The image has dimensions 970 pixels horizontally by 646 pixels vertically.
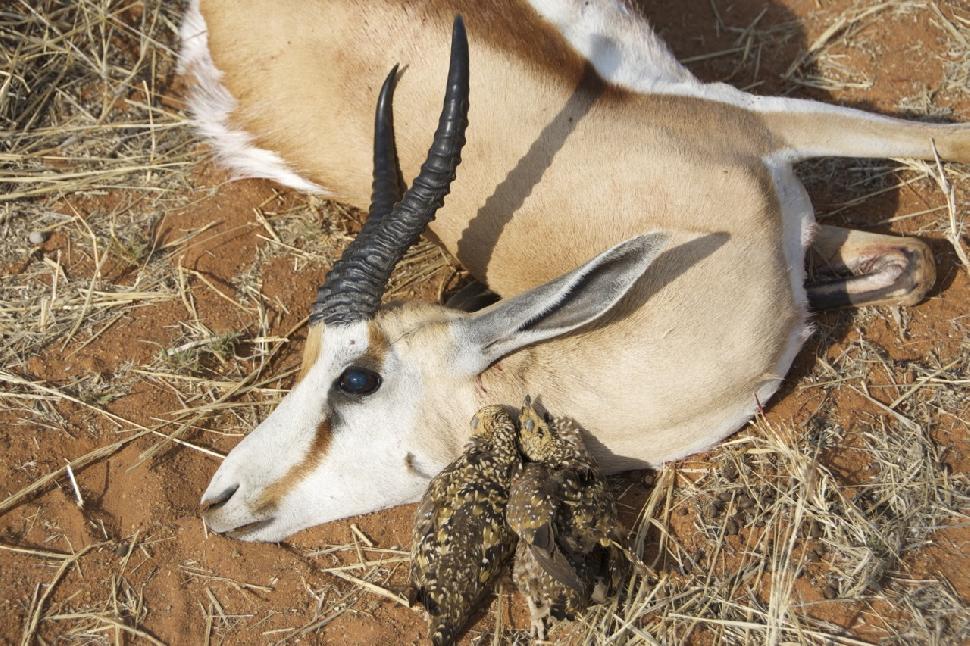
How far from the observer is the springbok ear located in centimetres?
279

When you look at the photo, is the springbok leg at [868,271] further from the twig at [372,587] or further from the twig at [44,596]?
the twig at [44,596]

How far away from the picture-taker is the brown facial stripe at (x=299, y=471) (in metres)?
3.20

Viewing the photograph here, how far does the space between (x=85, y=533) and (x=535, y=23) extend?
2.90m

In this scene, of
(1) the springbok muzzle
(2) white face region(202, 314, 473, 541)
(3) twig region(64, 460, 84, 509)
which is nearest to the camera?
(1) the springbok muzzle

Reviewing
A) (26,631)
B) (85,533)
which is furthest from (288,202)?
(26,631)

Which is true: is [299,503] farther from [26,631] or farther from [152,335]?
[152,335]

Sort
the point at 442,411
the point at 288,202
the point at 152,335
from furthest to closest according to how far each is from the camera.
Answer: the point at 288,202 < the point at 152,335 < the point at 442,411

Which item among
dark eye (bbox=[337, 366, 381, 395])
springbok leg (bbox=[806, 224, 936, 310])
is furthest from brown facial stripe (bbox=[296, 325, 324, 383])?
springbok leg (bbox=[806, 224, 936, 310])

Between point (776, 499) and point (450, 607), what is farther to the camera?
point (776, 499)

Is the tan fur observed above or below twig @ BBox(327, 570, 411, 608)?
above

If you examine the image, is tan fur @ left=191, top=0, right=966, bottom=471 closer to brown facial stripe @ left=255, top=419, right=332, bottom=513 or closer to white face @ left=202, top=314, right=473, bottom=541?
white face @ left=202, top=314, right=473, bottom=541

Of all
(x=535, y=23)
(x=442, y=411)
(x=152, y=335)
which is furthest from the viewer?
(x=152, y=335)

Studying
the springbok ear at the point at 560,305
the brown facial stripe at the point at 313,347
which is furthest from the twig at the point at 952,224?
the brown facial stripe at the point at 313,347

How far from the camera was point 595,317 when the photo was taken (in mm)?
2914
